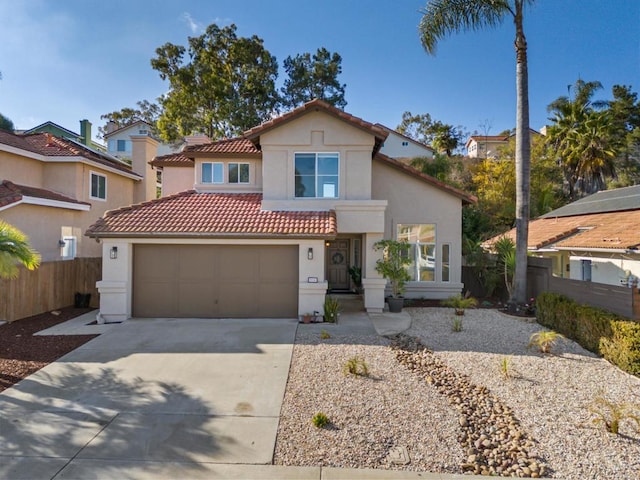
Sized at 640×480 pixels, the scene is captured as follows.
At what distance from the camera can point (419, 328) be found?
10188 mm

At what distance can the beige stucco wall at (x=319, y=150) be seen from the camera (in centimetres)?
1227

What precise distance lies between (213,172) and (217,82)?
1669 cm

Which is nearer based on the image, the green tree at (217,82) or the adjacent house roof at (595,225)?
the adjacent house roof at (595,225)

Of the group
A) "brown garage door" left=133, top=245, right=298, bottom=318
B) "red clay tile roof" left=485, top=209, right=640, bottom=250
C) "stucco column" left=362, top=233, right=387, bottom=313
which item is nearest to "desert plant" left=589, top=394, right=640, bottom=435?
"stucco column" left=362, top=233, right=387, bottom=313

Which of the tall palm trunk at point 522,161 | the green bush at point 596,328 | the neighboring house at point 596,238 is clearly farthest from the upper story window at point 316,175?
the neighboring house at point 596,238

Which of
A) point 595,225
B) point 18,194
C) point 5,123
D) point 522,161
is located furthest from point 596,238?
point 5,123

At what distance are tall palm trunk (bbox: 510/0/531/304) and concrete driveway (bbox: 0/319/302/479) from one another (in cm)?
903

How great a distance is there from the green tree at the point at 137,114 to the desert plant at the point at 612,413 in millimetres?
46342

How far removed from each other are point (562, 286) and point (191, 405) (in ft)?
35.4

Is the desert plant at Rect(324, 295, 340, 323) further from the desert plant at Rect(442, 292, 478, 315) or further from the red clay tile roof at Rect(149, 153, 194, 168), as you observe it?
the red clay tile roof at Rect(149, 153, 194, 168)

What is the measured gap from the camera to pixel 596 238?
1393 cm

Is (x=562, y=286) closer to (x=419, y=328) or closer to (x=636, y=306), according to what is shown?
(x=636, y=306)

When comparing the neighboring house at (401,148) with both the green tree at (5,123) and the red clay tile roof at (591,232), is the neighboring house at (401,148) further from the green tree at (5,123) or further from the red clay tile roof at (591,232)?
the green tree at (5,123)

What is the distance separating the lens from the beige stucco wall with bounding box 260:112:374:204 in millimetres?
12273
